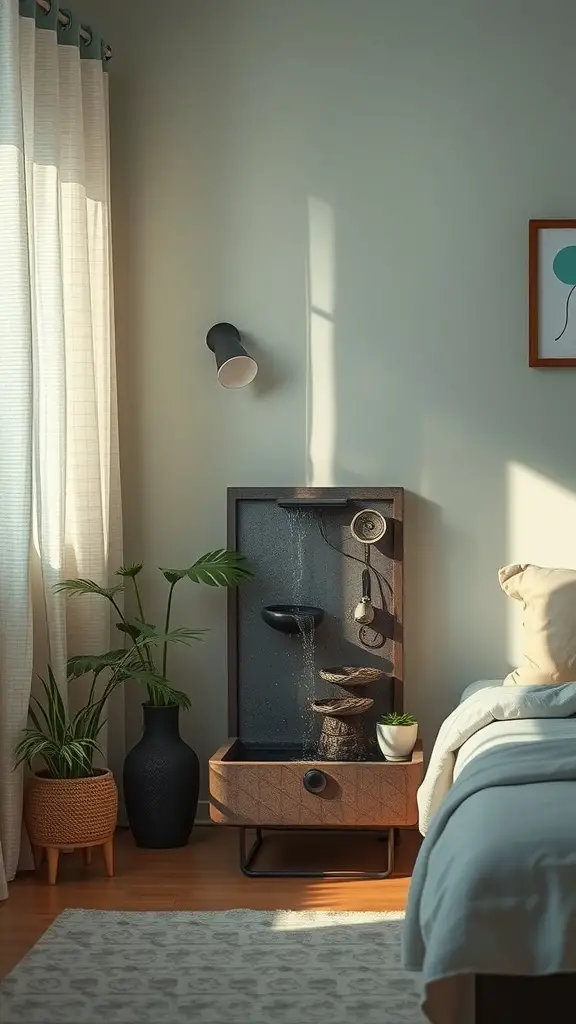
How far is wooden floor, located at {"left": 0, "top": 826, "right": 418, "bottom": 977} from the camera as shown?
11.3ft

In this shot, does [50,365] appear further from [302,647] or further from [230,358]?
[302,647]

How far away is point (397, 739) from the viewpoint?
379 cm

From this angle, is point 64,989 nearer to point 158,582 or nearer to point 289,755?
point 289,755

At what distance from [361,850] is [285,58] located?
8.90ft

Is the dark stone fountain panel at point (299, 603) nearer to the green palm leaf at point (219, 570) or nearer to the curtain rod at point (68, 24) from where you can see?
the green palm leaf at point (219, 570)

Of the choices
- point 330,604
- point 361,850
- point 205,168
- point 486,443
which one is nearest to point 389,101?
point 205,168

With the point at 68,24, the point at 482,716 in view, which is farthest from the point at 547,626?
the point at 68,24

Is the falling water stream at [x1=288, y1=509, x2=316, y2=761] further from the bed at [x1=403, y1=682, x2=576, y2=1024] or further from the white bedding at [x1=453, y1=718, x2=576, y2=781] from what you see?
the bed at [x1=403, y1=682, x2=576, y2=1024]

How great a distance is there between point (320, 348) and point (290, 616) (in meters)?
0.95

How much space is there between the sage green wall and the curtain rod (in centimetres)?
11

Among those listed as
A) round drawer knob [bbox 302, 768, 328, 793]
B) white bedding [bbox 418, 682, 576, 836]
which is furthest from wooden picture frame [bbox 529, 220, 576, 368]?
round drawer knob [bbox 302, 768, 328, 793]

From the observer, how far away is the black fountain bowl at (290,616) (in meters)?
4.10

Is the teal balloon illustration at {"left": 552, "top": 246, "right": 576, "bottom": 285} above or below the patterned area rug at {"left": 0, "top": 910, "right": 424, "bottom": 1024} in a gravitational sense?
above

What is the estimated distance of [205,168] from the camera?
4379 mm
